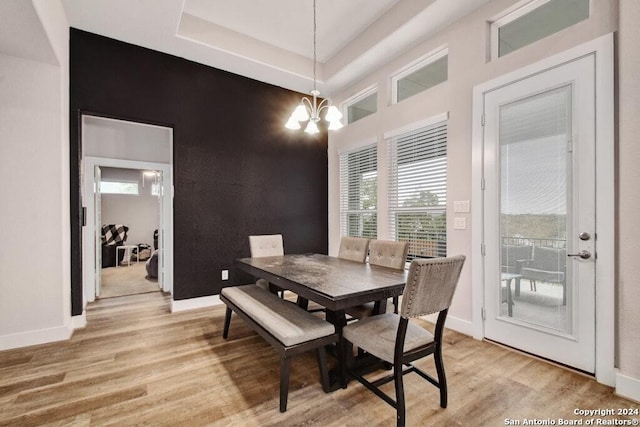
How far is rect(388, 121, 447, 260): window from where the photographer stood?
341 cm

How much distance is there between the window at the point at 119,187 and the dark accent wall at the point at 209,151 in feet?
17.3

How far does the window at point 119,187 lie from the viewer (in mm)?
7691

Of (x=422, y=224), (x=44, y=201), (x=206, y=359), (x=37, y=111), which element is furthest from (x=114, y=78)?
(x=422, y=224)

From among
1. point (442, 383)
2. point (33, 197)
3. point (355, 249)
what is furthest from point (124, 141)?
point (442, 383)

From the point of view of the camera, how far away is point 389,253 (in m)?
2.95

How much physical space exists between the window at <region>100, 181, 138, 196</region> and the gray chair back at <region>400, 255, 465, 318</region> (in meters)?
8.54

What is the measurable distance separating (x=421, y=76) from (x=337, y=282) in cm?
301

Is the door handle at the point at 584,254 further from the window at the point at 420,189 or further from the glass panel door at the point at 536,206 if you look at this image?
the window at the point at 420,189

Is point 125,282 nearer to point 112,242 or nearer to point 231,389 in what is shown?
point 112,242

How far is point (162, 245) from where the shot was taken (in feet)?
15.2

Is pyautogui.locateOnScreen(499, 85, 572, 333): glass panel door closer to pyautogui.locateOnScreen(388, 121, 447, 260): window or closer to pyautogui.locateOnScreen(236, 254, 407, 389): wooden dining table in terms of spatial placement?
pyautogui.locateOnScreen(388, 121, 447, 260): window

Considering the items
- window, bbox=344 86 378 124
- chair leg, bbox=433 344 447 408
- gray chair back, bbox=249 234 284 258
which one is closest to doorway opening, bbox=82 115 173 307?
gray chair back, bbox=249 234 284 258

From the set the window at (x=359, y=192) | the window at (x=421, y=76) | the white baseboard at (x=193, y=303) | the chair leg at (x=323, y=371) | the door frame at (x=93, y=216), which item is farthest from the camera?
the window at (x=359, y=192)

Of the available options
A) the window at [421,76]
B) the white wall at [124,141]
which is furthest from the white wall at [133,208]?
the window at [421,76]
